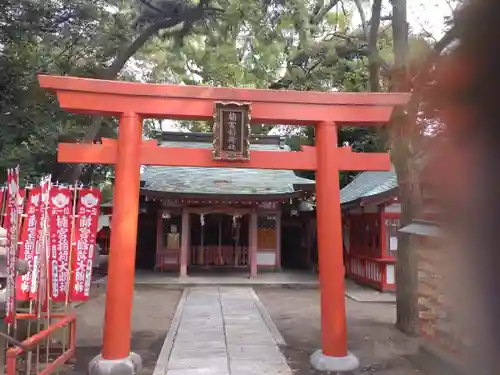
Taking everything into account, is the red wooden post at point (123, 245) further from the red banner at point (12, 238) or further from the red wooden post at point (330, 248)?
the red wooden post at point (330, 248)

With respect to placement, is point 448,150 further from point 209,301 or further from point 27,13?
point 209,301

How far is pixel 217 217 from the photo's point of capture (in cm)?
1781

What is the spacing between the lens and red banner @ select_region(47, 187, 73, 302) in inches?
265

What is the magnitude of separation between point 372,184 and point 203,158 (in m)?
11.2

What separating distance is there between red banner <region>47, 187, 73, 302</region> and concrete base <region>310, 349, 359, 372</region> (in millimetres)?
3818

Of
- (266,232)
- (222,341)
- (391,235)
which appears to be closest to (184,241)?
(266,232)

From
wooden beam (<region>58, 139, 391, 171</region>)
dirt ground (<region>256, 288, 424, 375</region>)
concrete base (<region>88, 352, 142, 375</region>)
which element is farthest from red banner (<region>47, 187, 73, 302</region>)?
dirt ground (<region>256, 288, 424, 375</region>)

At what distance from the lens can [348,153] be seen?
6.86 metres

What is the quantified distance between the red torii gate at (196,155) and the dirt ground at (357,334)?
1.74 feet

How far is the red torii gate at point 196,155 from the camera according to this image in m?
6.17

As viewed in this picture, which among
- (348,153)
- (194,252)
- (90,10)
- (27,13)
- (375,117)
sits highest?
(90,10)

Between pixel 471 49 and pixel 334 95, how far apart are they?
6054 millimetres

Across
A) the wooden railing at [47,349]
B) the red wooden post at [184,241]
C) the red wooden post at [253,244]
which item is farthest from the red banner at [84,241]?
the red wooden post at [253,244]

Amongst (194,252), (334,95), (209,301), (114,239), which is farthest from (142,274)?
(334,95)
